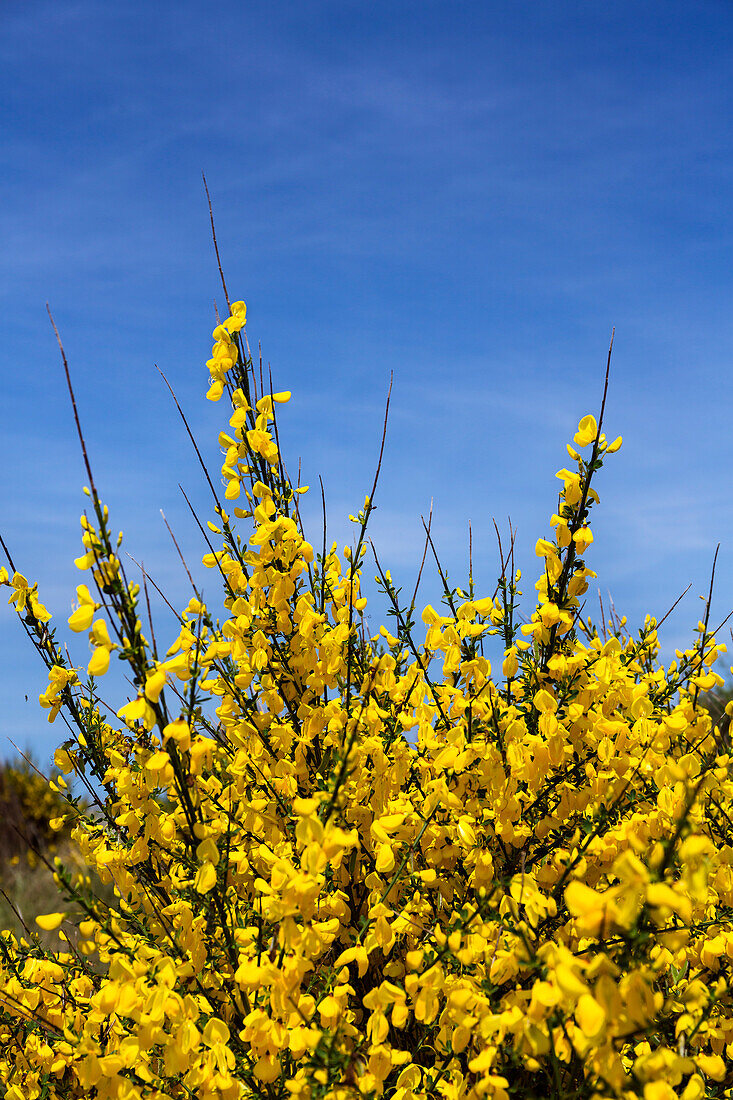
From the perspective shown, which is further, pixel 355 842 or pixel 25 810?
pixel 25 810

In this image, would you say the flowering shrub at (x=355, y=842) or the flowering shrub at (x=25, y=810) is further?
the flowering shrub at (x=25, y=810)

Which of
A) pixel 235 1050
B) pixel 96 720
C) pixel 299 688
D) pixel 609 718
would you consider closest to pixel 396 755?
pixel 299 688

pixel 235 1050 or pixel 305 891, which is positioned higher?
pixel 305 891

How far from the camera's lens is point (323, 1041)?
146cm

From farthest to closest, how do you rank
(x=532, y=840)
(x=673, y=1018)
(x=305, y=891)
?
1. (x=532, y=840)
2. (x=673, y=1018)
3. (x=305, y=891)

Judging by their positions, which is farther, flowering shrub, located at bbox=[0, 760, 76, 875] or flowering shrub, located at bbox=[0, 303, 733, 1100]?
flowering shrub, located at bbox=[0, 760, 76, 875]

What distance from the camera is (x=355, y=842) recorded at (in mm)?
1594

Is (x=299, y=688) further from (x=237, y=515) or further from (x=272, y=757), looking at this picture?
(x=237, y=515)

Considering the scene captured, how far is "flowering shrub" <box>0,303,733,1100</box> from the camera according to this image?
1.54m

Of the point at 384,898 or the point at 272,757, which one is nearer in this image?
the point at 384,898

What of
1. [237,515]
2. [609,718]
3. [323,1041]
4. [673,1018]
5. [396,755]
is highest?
[609,718]

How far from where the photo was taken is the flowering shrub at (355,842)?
1.54 metres

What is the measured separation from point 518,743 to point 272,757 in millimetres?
633

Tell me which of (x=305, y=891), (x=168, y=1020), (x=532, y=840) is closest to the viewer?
(x=305, y=891)
